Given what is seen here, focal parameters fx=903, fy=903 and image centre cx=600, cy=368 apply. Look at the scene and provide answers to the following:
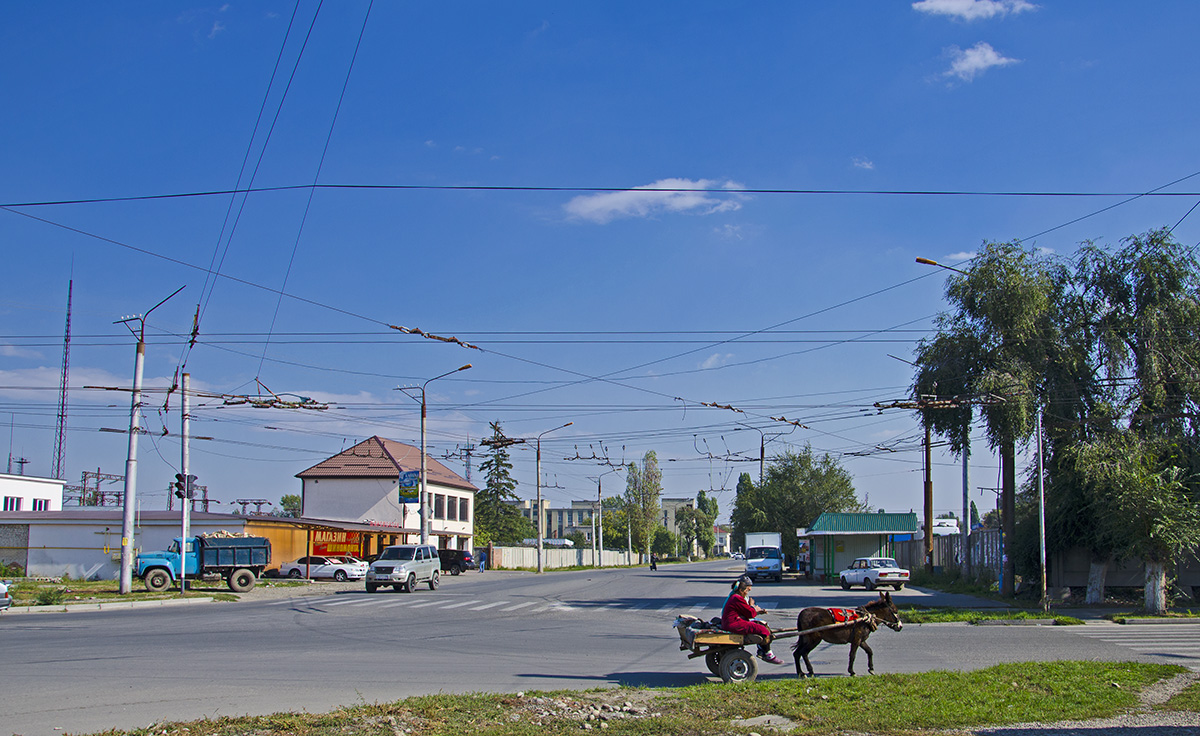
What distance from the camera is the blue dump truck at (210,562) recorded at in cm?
3506

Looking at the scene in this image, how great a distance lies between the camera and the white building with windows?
7062 cm

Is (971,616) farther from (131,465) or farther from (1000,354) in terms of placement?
(131,465)

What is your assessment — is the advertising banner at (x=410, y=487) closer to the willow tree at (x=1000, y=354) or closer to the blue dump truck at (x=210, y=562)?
the blue dump truck at (x=210, y=562)

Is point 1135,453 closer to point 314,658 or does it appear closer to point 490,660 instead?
point 490,660

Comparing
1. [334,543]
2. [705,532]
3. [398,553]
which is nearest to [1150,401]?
[398,553]

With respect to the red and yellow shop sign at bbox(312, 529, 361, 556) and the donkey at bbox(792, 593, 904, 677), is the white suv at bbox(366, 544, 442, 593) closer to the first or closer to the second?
the red and yellow shop sign at bbox(312, 529, 361, 556)

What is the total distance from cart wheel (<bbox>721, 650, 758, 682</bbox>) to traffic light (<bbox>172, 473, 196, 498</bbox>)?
2693cm

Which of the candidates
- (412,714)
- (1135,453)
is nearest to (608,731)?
(412,714)

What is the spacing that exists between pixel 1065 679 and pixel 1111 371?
20.0 metres

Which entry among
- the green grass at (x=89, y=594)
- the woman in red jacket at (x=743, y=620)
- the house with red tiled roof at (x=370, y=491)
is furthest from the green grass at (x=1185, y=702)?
the house with red tiled roof at (x=370, y=491)

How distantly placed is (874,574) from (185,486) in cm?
2923

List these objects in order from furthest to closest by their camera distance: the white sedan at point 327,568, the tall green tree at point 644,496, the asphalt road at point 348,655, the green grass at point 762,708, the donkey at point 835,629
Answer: the tall green tree at point 644,496
the white sedan at point 327,568
the donkey at point 835,629
the asphalt road at point 348,655
the green grass at point 762,708

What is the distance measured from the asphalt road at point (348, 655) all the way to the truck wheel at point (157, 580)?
8.33 meters

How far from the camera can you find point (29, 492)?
7306 cm
